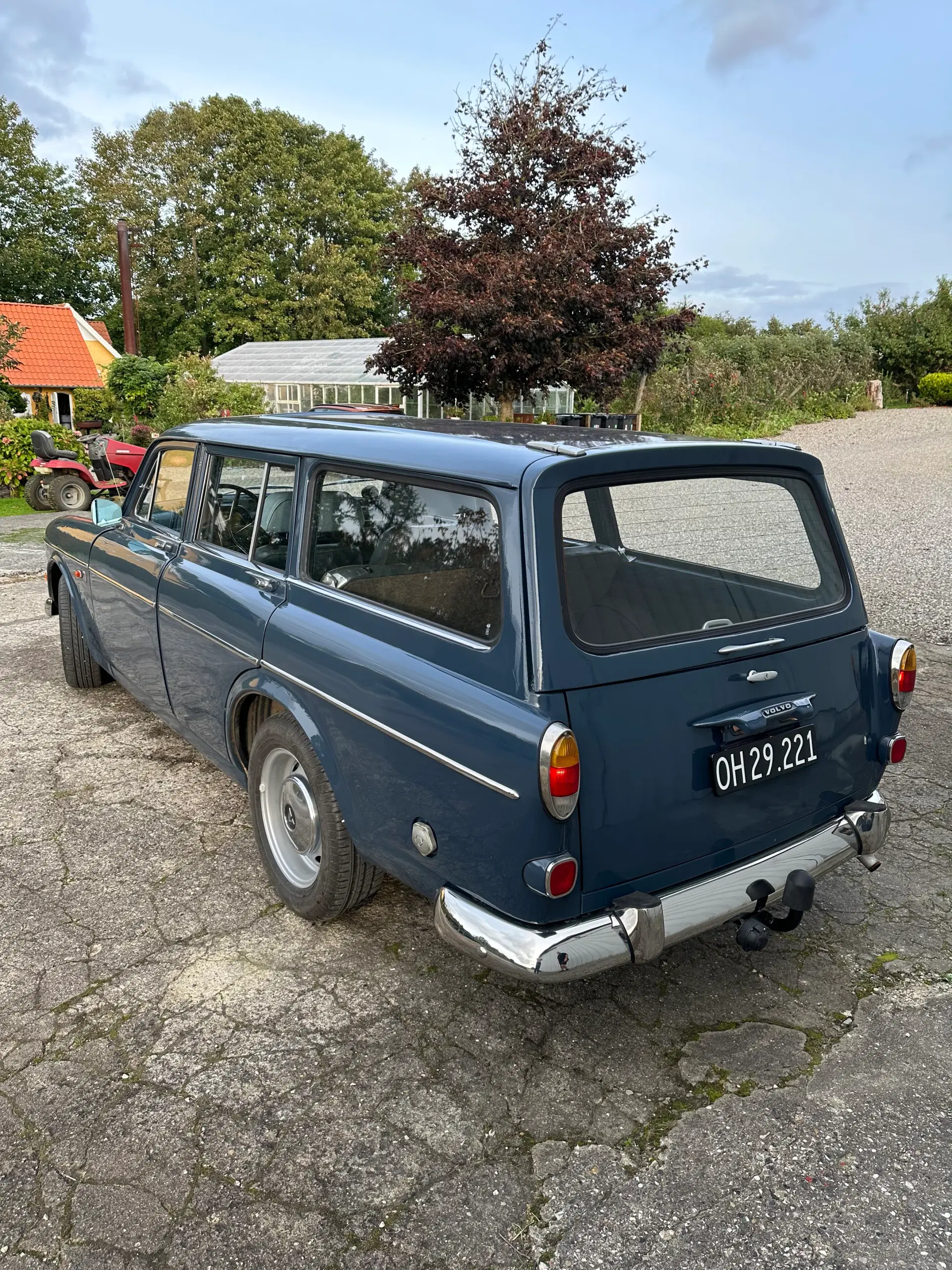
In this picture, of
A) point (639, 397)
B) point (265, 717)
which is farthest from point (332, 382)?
point (265, 717)

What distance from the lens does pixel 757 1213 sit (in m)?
2.24

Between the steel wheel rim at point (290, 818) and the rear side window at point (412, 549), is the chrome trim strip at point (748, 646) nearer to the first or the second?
the rear side window at point (412, 549)

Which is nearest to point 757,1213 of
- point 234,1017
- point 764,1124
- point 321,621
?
point 764,1124

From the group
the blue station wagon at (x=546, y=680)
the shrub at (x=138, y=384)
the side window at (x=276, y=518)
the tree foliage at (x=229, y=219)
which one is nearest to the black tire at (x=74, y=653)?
the blue station wagon at (x=546, y=680)

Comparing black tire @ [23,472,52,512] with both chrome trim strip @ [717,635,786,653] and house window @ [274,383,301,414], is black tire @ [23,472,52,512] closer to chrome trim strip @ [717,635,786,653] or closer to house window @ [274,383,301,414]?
chrome trim strip @ [717,635,786,653]

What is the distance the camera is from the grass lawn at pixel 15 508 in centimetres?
1439

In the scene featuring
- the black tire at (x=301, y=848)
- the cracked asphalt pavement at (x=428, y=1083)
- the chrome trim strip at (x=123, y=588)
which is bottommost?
the cracked asphalt pavement at (x=428, y=1083)

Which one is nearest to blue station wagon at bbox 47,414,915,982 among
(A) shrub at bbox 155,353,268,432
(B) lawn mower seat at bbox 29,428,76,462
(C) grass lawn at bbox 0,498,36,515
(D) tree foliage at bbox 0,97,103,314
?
(B) lawn mower seat at bbox 29,428,76,462

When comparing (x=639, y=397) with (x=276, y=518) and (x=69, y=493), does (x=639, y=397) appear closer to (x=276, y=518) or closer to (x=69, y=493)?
(x=69, y=493)

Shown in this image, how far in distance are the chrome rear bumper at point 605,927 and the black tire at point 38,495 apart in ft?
45.2

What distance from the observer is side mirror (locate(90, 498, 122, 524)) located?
16.3 ft

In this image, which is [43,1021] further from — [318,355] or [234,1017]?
[318,355]

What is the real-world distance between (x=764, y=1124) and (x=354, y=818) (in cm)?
144

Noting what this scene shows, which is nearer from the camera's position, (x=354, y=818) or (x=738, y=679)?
(x=738, y=679)
